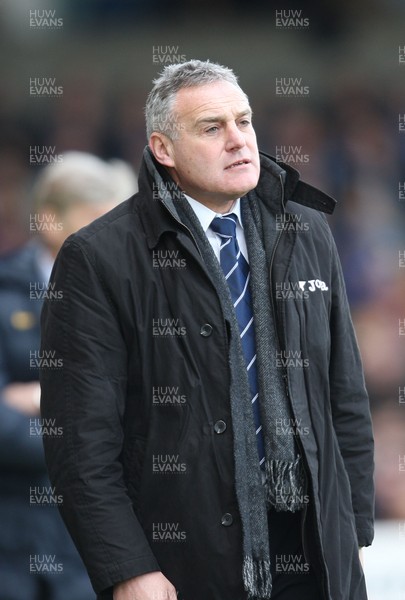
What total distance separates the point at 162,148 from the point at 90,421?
75 cm

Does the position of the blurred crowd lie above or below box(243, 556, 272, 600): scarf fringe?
above

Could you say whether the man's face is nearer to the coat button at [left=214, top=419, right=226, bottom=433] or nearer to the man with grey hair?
the man with grey hair

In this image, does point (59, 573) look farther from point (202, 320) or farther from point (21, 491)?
point (202, 320)

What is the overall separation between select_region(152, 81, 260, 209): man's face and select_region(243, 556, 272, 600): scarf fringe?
34.9 inches

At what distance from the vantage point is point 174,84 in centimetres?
309

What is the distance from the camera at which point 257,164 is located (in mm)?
3012

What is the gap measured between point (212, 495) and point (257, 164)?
0.81 metres

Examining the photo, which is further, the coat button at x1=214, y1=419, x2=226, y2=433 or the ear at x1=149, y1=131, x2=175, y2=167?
the ear at x1=149, y1=131, x2=175, y2=167

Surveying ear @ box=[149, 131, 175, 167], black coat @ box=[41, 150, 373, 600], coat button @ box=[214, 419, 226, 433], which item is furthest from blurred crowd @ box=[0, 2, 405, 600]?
coat button @ box=[214, 419, 226, 433]

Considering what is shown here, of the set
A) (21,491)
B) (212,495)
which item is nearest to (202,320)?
(212,495)

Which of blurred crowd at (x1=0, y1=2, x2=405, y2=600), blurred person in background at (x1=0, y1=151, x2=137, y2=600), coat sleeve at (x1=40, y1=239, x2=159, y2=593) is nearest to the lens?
coat sleeve at (x1=40, y1=239, x2=159, y2=593)

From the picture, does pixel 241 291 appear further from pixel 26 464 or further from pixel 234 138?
pixel 26 464

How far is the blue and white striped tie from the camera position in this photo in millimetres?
2943

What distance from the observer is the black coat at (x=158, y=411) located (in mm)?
2836
